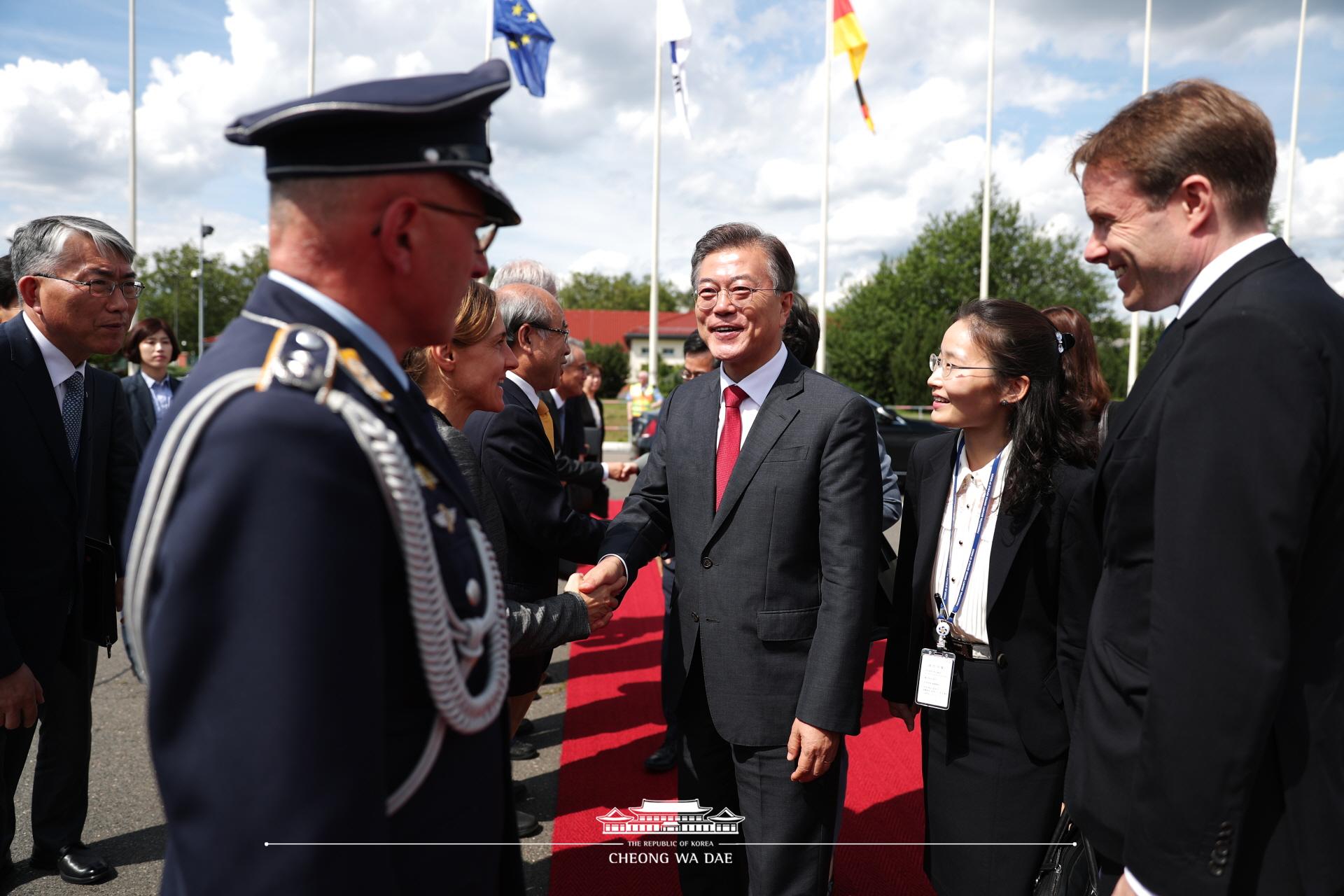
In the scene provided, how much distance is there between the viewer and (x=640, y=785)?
4254mm

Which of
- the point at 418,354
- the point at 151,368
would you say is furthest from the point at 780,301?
the point at 151,368

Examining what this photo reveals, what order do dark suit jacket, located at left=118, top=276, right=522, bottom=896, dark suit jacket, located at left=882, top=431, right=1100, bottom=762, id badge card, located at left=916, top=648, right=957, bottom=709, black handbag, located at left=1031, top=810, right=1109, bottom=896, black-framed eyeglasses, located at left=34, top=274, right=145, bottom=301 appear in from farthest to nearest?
1. black-framed eyeglasses, located at left=34, top=274, right=145, bottom=301
2. id badge card, located at left=916, top=648, right=957, bottom=709
3. dark suit jacket, located at left=882, top=431, right=1100, bottom=762
4. black handbag, located at left=1031, top=810, right=1109, bottom=896
5. dark suit jacket, located at left=118, top=276, right=522, bottom=896

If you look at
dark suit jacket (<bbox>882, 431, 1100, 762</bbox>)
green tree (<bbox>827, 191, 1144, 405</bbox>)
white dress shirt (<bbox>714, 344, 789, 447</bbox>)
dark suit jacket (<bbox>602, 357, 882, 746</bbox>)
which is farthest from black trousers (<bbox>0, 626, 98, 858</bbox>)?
green tree (<bbox>827, 191, 1144, 405</bbox>)

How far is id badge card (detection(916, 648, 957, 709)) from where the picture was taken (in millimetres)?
2494

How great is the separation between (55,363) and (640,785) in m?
3.13

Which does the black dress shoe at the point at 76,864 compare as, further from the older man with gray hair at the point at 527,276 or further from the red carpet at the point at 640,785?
the older man with gray hair at the point at 527,276

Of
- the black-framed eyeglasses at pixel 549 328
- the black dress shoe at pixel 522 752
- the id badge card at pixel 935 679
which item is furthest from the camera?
the black dress shoe at pixel 522 752

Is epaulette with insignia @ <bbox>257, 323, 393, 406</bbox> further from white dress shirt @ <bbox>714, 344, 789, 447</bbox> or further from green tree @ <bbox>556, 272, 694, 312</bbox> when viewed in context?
green tree @ <bbox>556, 272, 694, 312</bbox>

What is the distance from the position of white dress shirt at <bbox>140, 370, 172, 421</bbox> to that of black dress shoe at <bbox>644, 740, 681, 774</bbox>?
4.67 m

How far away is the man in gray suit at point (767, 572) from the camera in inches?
95.5

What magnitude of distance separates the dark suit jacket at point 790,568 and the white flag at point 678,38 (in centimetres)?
1822

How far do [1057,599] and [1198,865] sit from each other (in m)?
1.11

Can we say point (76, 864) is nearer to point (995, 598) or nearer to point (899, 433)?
point (995, 598)

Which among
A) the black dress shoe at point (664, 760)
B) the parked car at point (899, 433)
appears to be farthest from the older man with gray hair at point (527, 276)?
the parked car at point (899, 433)
